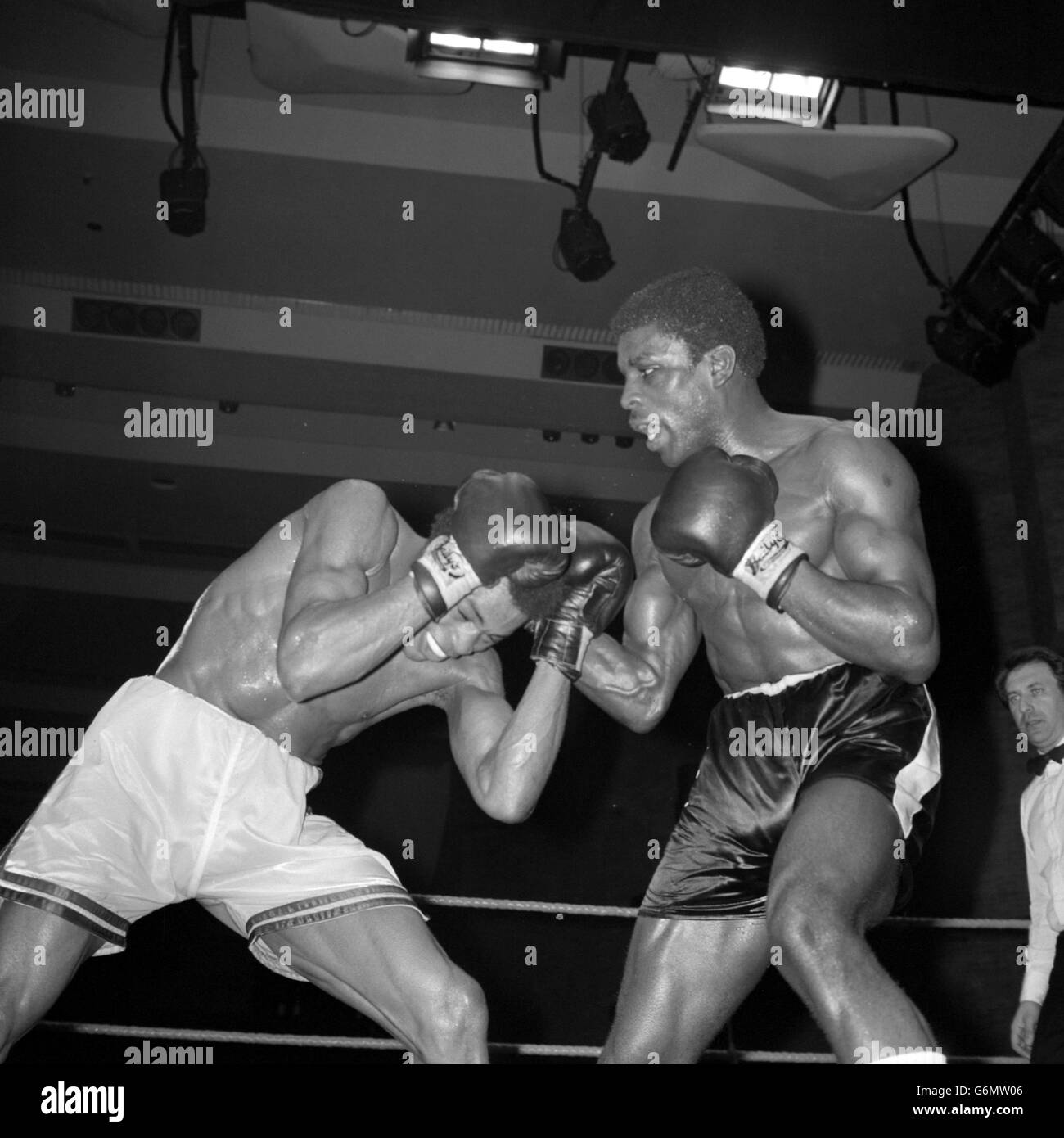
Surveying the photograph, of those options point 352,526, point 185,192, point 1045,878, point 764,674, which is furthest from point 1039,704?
point 185,192

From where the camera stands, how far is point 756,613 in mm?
2363

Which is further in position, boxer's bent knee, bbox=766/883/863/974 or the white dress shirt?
the white dress shirt

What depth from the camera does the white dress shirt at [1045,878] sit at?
3.05 meters

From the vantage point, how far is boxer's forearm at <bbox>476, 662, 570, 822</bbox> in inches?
91.9

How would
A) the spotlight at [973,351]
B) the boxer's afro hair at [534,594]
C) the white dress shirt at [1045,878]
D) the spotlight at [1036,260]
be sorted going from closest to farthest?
the boxer's afro hair at [534,594] → the white dress shirt at [1045,878] → the spotlight at [1036,260] → the spotlight at [973,351]

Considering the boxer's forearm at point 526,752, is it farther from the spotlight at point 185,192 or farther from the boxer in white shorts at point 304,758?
the spotlight at point 185,192

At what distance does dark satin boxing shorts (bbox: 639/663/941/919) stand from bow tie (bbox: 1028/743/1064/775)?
3.70 feet

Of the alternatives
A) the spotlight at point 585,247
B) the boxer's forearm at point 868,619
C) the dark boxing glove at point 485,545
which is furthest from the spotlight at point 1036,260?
the dark boxing glove at point 485,545

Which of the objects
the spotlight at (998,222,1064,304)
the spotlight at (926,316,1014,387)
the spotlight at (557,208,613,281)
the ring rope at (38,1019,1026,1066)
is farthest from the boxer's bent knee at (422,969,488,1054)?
the spotlight at (926,316,1014,387)

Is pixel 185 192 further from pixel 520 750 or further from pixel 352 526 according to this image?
pixel 520 750

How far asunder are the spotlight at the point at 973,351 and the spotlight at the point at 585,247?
1.61 metres

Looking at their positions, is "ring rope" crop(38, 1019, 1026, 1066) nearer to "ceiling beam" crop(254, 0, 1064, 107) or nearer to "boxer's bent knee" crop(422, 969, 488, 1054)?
"boxer's bent knee" crop(422, 969, 488, 1054)

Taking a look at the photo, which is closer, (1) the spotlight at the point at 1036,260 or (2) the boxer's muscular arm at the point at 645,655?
(2) the boxer's muscular arm at the point at 645,655
